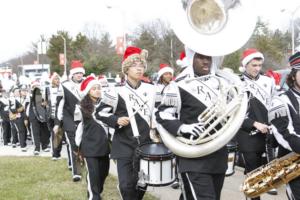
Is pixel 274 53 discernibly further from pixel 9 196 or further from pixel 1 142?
pixel 9 196

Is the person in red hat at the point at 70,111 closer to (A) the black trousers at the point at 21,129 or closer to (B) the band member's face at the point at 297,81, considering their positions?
(B) the band member's face at the point at 297,81

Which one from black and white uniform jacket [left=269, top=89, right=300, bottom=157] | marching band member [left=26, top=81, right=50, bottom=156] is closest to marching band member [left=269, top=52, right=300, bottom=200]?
black and white uniform jacket [left=269, top=89, right=300, bottom=157]

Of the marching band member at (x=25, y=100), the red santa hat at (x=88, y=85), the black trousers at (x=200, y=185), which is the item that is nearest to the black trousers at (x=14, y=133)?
the marching band member at (x=25, y=100)

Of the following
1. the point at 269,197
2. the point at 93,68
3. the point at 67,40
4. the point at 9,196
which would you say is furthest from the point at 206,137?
the point at 67,40

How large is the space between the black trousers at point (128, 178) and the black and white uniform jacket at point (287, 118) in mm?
1595

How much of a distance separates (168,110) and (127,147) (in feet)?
3.84

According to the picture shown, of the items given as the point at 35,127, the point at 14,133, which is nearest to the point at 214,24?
the point at 35,127

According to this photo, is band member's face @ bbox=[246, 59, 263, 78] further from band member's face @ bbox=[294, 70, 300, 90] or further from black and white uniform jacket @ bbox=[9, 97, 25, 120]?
black and white uniform jacket @ bbox=[9, 97, 25, 120]

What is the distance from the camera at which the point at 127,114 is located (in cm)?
491

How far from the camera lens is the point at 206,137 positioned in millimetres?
3521

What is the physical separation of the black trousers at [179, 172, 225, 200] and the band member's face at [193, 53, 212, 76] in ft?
2.89

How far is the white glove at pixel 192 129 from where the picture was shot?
11.5ft

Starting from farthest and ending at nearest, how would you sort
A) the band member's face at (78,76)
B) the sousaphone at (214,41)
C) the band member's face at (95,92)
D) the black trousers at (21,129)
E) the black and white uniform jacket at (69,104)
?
the black trousers at (21,129) < the band member's face at (78,76) < the black and white uniform jacket at (69,104) < the band member's face at (95,92) < the sousaphone at (214,41)

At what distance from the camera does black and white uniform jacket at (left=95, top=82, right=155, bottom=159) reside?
485 centimetres
